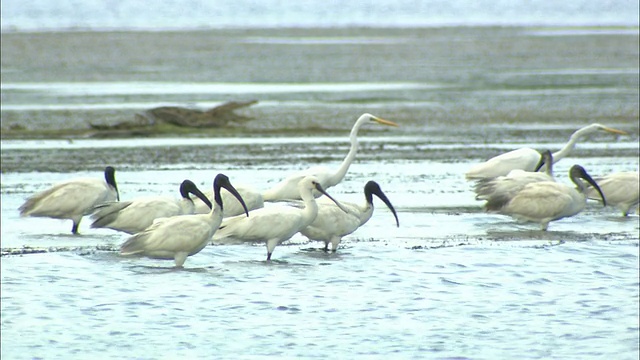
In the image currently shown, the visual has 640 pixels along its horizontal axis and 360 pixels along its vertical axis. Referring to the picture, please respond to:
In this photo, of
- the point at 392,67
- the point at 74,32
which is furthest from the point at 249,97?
the point at 74,32

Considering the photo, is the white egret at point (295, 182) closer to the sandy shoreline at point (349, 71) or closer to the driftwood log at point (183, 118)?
the sandy shoreline at point (349, 71)

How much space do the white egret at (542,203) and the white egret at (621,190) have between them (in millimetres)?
813

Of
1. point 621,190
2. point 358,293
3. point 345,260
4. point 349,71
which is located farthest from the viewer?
point 349,71

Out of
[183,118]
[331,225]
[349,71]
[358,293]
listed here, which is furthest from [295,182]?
[349,71]

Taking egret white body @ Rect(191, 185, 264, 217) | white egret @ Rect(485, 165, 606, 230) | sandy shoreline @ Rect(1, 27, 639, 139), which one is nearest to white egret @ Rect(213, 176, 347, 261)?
egret white body @ Rect(191, 185, 264, 217)

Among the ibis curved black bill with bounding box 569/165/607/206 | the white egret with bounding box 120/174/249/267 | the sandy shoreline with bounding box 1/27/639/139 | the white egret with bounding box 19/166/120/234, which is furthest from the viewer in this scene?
the sandy shoreline with bounding box 1/27/639/139

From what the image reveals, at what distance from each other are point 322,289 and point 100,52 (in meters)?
34.4

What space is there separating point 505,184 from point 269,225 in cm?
321

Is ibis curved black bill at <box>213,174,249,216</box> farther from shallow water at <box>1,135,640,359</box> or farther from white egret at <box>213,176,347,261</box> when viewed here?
shallow water at <box>1,135,640,359</box>

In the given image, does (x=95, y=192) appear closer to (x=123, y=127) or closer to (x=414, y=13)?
(x=123, y=127)

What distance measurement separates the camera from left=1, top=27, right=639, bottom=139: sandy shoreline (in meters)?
25.0

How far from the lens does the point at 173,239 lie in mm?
10641

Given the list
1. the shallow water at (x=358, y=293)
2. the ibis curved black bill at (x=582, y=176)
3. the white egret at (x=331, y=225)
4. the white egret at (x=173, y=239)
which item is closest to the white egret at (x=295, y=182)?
the shallow water at (x=358, y=293)

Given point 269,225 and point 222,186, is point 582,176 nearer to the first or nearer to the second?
point 269,225
